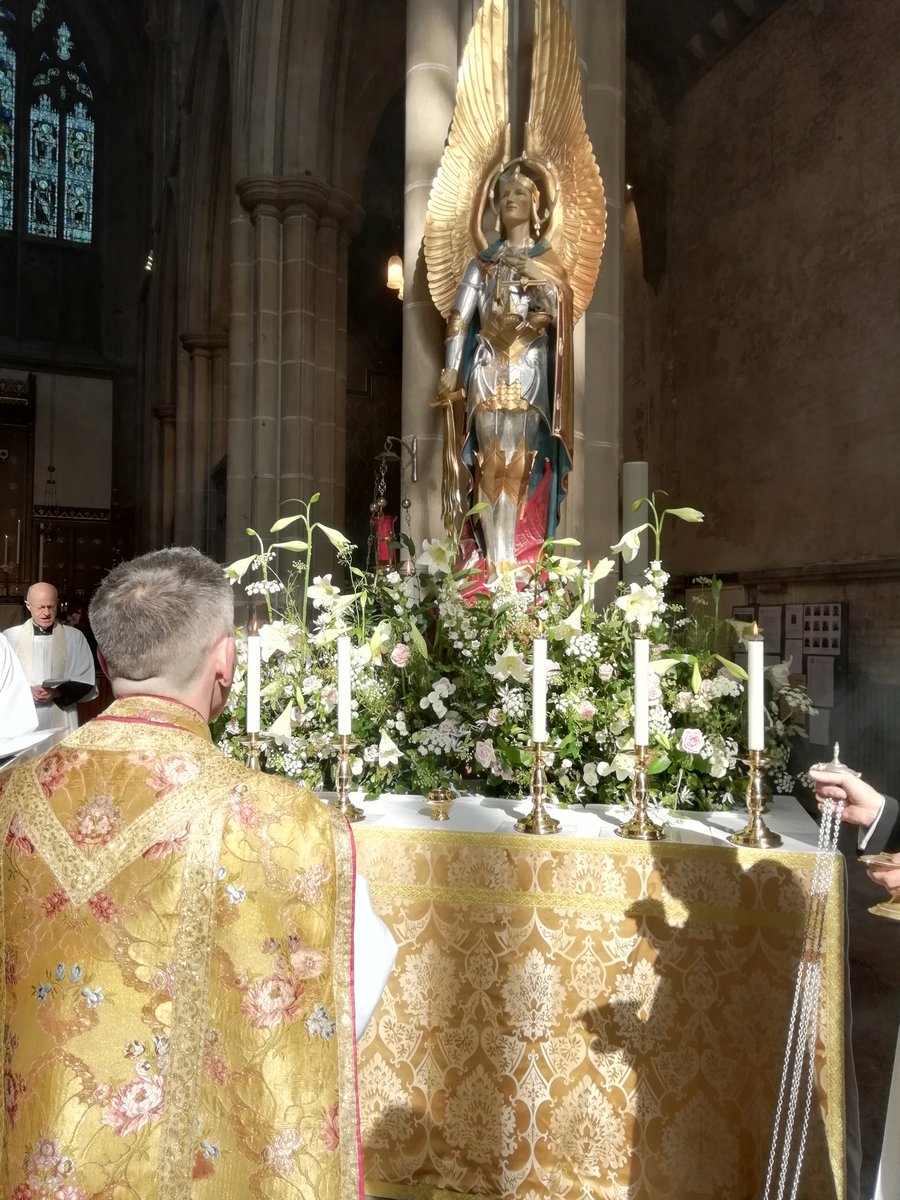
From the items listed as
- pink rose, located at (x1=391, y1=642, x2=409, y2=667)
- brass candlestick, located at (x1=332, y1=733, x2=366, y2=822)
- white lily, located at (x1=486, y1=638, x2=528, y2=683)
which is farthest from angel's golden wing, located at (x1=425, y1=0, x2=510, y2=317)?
brass candlestick, located at (x1=332, y1=733, x2=366, y2=822)

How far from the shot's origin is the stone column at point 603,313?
223 inches

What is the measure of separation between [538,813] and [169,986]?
1.25 metres

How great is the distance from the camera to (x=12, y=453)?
733 inches

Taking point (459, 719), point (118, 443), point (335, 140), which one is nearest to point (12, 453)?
point (118, 443)

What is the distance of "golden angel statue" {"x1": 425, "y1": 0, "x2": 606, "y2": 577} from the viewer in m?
4.82

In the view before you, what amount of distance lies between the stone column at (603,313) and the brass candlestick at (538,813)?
3226mm

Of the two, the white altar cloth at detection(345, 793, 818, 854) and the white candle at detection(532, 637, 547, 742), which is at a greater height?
the white candle at detection(532, 637, 547, 742)

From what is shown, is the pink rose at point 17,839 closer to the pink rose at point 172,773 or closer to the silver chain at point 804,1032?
the pink rose at point 172,773

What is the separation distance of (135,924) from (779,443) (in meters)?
10.8

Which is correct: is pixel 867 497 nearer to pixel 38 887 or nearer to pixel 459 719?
pixel 459 719

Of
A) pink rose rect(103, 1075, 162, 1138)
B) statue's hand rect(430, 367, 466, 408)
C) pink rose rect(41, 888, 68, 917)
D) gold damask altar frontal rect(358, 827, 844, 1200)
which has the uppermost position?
statue's hand rect(430, 367, 466, 408)

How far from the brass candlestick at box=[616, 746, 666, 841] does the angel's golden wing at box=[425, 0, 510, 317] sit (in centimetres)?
334

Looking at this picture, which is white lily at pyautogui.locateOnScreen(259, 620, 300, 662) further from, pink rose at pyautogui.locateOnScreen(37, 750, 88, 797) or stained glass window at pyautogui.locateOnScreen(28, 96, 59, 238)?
stained glass window at pyautogui.locateOnScreen(28, 96, 59, 238)

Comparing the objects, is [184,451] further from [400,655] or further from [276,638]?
[400,655]
